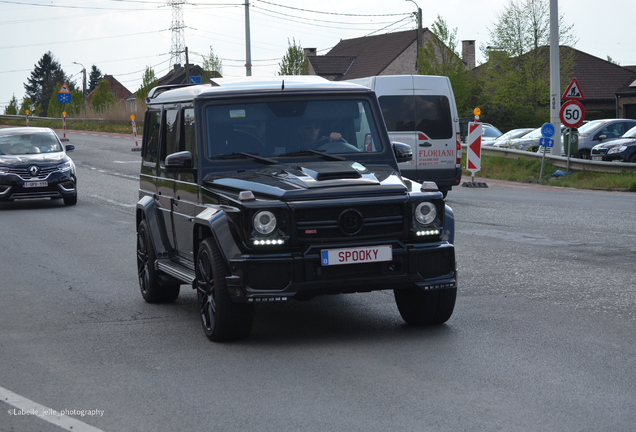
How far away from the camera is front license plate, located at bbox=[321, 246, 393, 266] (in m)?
6.02

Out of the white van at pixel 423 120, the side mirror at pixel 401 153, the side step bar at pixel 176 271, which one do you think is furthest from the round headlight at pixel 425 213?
the white van at pixel 423 120

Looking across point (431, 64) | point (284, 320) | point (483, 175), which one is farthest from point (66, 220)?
point (431, 64)

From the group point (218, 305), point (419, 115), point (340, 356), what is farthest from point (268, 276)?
point (419, 115)

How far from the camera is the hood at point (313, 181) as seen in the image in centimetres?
610

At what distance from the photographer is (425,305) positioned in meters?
6.68

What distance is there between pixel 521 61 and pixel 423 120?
158 feet

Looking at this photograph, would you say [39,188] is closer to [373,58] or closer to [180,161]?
[180,161]

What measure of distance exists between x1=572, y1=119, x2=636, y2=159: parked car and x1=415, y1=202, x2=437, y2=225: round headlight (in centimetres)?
2606

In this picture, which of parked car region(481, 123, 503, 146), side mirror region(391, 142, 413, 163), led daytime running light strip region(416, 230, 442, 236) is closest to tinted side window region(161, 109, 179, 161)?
side mirror region(391, 142, 413, 163)

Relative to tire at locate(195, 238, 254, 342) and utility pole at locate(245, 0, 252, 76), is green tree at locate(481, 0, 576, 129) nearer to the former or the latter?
utility pole at locate(245, 0, 252, 76)

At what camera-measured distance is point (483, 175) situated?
27.0 meters

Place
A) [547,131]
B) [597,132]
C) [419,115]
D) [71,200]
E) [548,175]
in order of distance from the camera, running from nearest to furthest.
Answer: [419,115] → [71,200] → [547,131] → [548,175] → [597,132]

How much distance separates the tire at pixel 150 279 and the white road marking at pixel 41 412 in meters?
2.86

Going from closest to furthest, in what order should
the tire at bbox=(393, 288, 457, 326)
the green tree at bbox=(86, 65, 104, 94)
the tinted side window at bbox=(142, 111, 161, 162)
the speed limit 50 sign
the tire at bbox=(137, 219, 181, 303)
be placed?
the tire at bbox=(393, 288, 457, 326) < the tire at bbox=(137, 219, 181, 303) < the tinted side window at bbox=(142, 111, 161, 162) < the speed limit 50 sign < the green tree at bbox=(86, 65, 104, 94)
